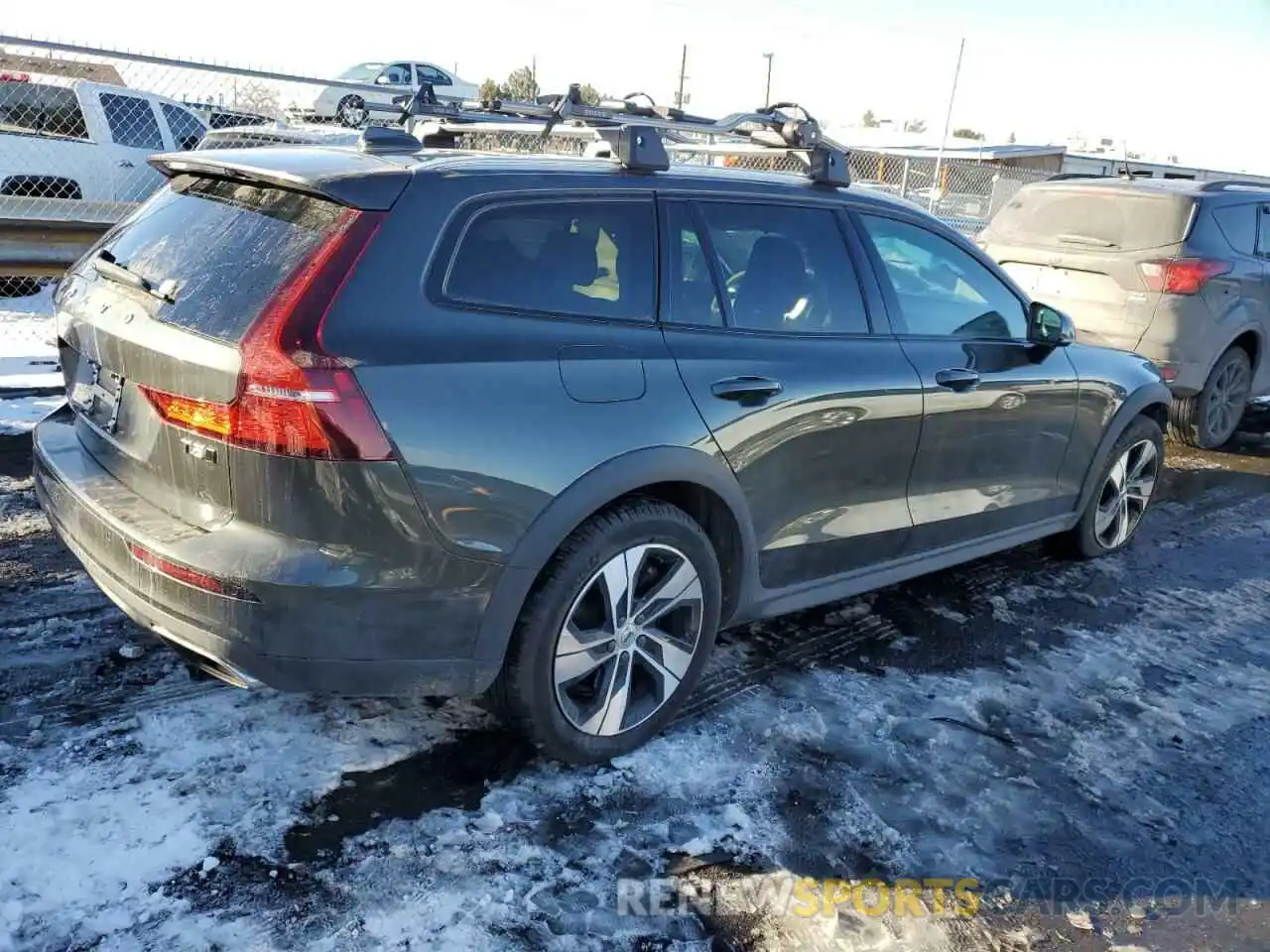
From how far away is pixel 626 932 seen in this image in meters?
2.53

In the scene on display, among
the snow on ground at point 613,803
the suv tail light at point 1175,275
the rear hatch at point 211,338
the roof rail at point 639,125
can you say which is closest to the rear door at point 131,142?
the roof rail at point 639,125

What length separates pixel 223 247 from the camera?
282cm

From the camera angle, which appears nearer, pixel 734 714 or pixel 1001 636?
pixel 734 714

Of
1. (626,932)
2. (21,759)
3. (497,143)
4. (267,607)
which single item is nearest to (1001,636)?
(626,932)

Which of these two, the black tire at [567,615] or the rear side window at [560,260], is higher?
the rear side window at [560,260]

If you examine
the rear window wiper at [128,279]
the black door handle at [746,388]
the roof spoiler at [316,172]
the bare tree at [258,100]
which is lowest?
the black door handle at [746,388]

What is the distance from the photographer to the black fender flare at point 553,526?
9.00 feet

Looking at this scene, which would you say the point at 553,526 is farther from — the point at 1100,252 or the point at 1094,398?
the point at 1100,252

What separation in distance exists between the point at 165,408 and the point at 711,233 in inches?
Answer: 67.3

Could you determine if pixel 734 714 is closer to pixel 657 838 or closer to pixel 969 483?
pixel 657 838

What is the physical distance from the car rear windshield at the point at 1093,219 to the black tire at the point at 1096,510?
7.83 ft

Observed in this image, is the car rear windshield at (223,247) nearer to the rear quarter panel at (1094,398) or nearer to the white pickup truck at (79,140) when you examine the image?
the rear quarter panel at (1094,398)

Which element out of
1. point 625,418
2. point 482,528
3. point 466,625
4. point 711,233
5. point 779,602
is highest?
point 711,233

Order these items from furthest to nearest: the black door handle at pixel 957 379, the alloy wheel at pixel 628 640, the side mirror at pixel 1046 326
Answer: the side mirror at pixel 1046 326 → the black door handle at pixel 957 379 → the alloy wheel at pixel 628 640
